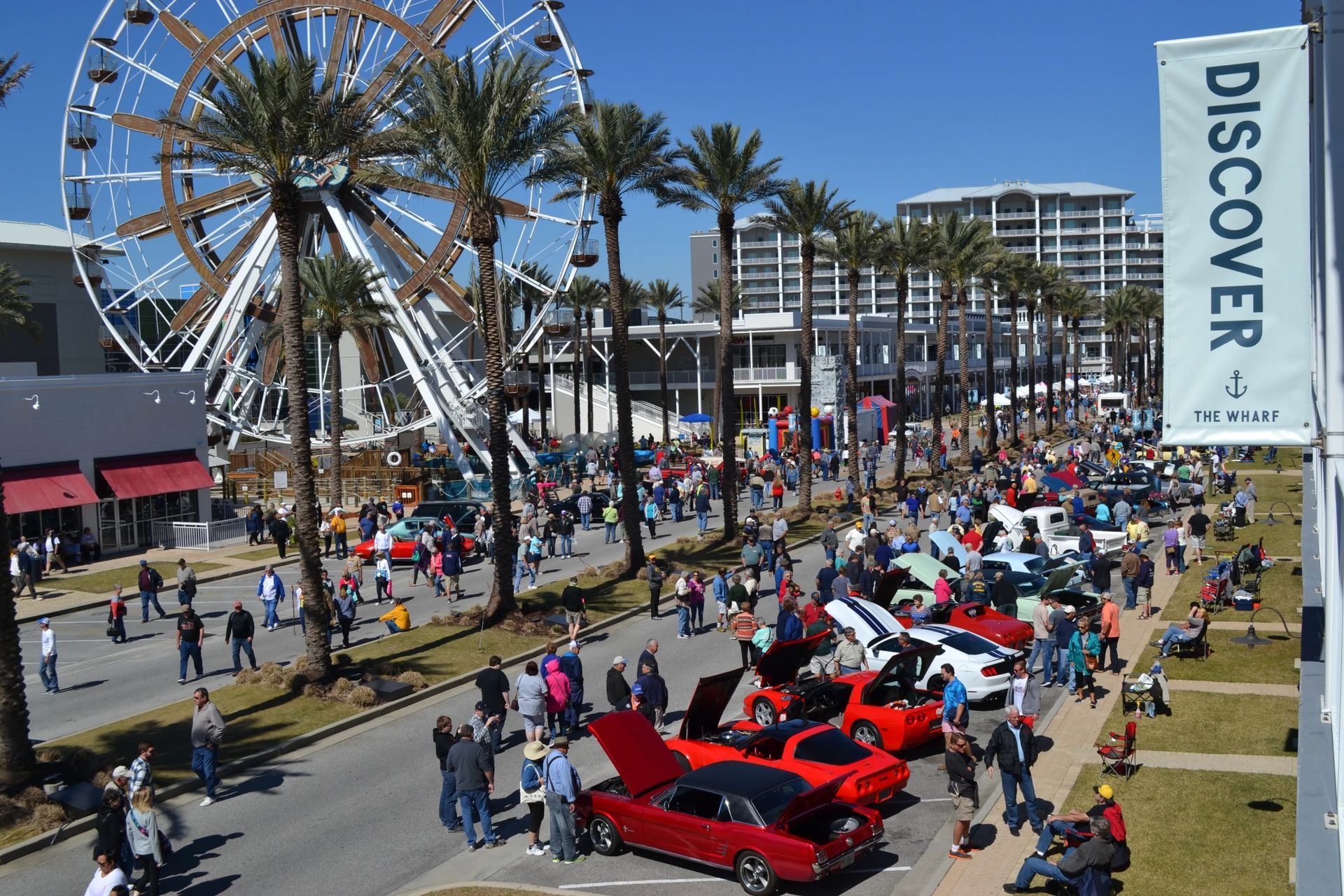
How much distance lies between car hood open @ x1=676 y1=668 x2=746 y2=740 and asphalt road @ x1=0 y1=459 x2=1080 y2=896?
1.46 m

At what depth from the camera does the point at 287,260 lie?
68.1ft

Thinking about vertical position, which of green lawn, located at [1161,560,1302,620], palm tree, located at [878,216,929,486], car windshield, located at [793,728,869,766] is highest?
palm tree, located at [878,216,929,486]

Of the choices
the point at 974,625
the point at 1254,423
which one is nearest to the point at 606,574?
the point at 974,625

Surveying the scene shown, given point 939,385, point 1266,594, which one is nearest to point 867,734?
point 1266,594

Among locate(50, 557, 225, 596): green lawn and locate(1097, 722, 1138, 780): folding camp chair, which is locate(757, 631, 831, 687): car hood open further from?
locate(50, 557, 225, 596): green lawn

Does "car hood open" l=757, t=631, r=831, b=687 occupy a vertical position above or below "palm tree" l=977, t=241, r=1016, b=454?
below

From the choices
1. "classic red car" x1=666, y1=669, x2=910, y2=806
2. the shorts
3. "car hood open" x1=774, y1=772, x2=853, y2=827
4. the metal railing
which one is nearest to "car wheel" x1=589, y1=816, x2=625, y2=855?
"classic red car" x1=666, y1=669, x2=910, y2=806

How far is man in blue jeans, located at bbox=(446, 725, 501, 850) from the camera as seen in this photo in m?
13.3

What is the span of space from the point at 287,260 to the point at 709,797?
13.1m

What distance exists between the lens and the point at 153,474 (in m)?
37.3

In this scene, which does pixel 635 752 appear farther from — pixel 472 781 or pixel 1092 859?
pixel 1092 859

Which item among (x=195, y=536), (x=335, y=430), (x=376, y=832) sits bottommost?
(x=376, y=832)

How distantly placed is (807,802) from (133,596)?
2401cm

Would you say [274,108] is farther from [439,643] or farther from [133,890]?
[133,890]
